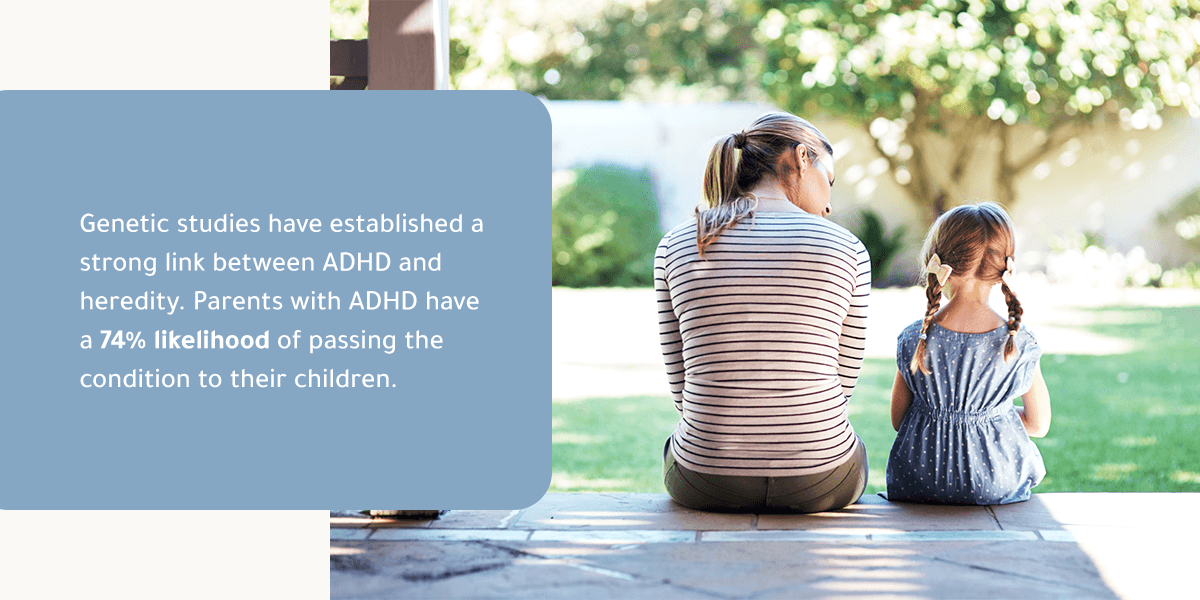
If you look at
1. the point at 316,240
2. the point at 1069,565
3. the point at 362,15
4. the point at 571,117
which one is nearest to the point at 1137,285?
the point at 571,117

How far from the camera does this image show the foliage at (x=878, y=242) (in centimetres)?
1257

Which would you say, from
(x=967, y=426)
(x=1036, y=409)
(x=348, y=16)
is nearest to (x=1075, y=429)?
(x=1036, y=409)

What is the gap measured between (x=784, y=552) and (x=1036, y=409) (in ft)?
3.16

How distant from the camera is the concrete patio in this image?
232cm

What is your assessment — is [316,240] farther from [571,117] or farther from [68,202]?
[571,117]

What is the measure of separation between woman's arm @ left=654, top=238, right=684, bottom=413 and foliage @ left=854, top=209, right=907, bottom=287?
986cm

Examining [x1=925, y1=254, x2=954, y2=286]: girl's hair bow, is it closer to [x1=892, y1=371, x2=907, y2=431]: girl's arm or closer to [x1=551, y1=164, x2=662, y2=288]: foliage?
[x1=892, y1=371, x2=907, y2=431]: girl's arm

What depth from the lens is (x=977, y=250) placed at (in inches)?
114

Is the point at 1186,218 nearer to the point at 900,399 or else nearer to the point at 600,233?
the point at 600,233

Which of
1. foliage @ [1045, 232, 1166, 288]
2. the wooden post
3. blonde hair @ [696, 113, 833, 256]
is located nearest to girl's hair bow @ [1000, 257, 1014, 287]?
blonde hair @ [696, 113, 833, 256]

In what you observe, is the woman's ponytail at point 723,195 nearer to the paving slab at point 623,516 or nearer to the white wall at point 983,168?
the paving slab at point 623,516

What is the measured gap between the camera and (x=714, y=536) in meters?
2.70

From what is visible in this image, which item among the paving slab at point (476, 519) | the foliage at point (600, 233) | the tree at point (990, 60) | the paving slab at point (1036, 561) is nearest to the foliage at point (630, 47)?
the foliage at point (600, 233)

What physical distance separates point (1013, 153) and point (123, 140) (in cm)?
1225
